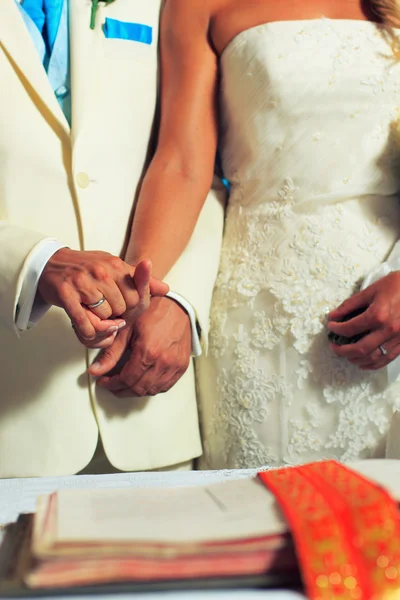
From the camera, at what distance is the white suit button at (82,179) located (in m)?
1.25

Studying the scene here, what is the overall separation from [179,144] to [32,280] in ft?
1.61

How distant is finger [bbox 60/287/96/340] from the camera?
3.35 ft

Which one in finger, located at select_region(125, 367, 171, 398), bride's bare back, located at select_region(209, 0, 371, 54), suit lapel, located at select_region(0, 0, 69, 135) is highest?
bride's bare back, located at select_region(209, 0, 371, 54)

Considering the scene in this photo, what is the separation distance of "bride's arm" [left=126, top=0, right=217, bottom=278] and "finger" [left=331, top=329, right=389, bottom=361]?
0.39 meters

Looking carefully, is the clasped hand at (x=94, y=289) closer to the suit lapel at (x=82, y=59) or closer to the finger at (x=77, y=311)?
the finger at (x=77, y=311)

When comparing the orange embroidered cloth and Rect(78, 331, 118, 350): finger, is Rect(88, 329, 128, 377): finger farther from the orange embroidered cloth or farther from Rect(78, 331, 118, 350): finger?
the orange embroidered cloth

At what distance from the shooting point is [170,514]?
0.54m

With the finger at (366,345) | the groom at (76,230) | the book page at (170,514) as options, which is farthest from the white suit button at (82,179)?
the book page at (170,514)

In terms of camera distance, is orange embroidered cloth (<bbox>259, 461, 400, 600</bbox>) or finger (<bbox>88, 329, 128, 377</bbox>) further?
finger (<bbox>88, 329, 128, 377</bbox>)

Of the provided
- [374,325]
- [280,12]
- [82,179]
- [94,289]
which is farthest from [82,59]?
[374,325]

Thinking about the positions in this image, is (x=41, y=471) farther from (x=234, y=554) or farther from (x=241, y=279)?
(x=234, y=554)

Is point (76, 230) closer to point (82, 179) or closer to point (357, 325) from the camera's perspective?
point (82, 179)

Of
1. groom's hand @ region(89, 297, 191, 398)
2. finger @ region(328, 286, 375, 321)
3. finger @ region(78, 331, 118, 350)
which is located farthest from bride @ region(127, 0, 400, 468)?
finger @ region(78, 331, 118, 350)

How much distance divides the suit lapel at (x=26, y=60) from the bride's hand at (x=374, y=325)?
0.67m
